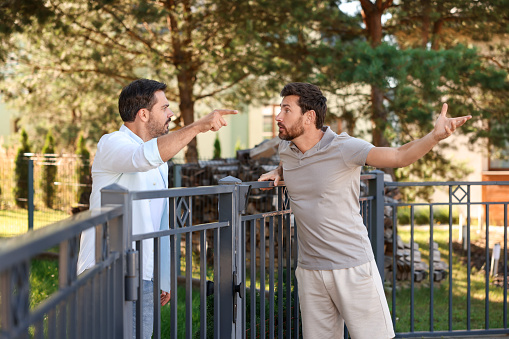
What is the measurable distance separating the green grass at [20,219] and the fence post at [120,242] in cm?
844

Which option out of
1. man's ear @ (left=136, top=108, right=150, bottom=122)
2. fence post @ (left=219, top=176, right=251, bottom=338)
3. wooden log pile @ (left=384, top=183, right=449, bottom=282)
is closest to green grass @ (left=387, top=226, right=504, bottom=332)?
wooden log pile @ (left=384, top=183, right=449, bottom=282)

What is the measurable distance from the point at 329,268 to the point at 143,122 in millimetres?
1150

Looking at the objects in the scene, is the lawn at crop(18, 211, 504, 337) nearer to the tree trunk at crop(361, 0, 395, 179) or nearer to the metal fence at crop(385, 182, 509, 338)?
the metal fence at crop(385, 182, 509, 338)

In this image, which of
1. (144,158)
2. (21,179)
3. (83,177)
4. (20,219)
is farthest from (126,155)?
(21,179)

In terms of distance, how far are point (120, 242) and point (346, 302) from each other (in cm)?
139

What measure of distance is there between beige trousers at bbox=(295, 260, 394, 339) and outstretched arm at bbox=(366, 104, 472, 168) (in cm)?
56

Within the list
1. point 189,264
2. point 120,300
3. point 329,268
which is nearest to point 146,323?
point 189,264

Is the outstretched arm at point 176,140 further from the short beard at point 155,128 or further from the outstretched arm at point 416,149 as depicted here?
the outstretched arm at point 416,149

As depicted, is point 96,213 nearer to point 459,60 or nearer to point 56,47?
point 459,60

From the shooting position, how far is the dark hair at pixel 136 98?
2967mm

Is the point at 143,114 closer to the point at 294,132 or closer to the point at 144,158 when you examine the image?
the point at 144,158

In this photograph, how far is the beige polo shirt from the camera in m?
3.05

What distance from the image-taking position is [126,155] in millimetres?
2678

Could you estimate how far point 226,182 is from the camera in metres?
2.98
